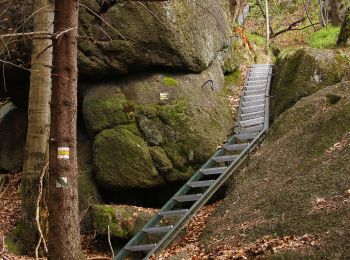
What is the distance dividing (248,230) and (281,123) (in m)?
4.22

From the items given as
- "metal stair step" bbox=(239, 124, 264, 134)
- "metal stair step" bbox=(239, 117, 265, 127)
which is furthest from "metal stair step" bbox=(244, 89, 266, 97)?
"metal stair step" bbox=(239, 124, 264, 134)

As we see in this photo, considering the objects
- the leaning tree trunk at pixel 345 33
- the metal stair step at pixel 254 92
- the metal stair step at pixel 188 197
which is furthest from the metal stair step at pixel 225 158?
the leaning tree trunk at pixel 345 33

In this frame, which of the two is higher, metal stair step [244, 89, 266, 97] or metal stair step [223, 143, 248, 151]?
metal stair step [244, 89, 266, 97]

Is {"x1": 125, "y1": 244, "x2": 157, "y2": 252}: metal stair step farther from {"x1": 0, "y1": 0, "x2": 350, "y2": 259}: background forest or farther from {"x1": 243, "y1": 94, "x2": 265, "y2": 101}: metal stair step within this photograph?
{"x1": 243, "y1": 94, "x2": 265, "y2": 101}: metal stair step

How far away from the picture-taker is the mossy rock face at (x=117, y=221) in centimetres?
1026

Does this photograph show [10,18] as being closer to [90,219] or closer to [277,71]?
[90,219]

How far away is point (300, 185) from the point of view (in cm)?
827

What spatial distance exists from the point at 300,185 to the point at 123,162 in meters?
5.06

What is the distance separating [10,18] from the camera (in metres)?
13.6

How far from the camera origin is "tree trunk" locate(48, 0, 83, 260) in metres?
6.29

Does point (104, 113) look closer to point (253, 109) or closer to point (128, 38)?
point (128, 38)

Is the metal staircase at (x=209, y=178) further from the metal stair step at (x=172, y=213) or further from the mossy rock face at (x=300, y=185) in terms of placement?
the mossy rock face at (x=300, y=185)

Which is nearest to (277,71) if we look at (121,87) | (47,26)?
(121,87)

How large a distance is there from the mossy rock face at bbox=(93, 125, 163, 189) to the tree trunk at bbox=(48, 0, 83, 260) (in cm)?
542
